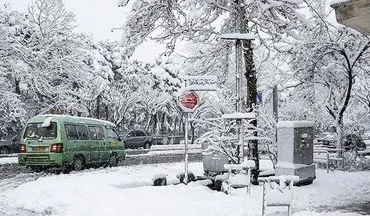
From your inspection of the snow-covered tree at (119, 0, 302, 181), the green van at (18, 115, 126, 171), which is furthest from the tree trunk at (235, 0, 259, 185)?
the green van at (18, 115, 126, 171)

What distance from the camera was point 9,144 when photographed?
31.9m

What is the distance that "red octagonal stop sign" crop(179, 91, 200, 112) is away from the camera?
1338cm

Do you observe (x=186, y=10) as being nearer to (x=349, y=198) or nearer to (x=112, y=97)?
(x=349, y=198)

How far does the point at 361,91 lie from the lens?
90.1 feet

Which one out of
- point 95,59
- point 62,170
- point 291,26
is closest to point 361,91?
point 291,26

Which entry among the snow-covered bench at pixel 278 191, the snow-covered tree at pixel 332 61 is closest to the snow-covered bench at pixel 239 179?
the snow-covered bench at pixel 278 191

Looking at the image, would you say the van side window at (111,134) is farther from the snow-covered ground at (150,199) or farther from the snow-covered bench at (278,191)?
the snow-covered bench at (278,191)

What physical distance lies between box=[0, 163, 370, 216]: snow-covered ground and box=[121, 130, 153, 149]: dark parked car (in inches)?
990

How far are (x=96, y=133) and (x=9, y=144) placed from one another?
13.2 metres

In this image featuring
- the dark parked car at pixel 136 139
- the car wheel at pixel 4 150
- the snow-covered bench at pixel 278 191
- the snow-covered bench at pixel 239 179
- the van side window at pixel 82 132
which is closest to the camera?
the snow-covered bench at pixel 278 191

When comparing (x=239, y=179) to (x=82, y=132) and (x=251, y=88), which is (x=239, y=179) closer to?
(x=251, y=88)

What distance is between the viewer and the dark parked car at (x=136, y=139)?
39.6 m

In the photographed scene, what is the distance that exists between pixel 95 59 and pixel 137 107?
9.23 metres

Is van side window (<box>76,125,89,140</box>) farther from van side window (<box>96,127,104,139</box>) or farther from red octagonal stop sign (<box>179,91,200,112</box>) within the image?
red octagonal stop sign (<box>179,91,200,112</box>)
